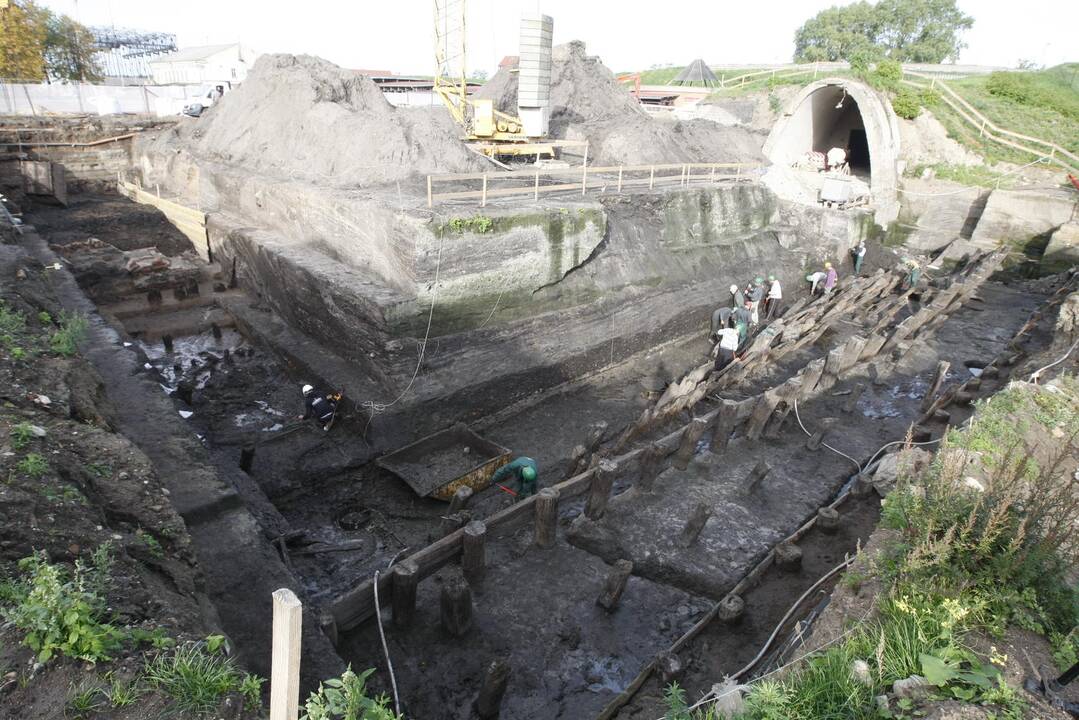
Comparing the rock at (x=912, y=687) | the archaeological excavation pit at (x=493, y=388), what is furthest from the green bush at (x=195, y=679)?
the rock at (x=912, y=687)

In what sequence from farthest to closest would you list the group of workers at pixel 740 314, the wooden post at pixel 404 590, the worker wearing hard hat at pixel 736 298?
the worker wearing hard hat at pixel 736 298 < the group of workers at pixel 740 314 < the wooden post at pixel 404 590

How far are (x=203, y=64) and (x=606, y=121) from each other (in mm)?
40125

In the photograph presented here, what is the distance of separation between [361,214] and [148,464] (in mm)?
6456

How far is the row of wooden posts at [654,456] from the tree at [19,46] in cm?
4024

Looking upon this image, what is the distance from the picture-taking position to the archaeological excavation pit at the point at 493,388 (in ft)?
18.6

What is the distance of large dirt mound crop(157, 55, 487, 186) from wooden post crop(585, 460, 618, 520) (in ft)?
28.9

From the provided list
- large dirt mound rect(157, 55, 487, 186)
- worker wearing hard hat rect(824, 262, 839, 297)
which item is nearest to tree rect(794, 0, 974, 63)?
worker wearing hard hat rect(824, 262, 839, 297)

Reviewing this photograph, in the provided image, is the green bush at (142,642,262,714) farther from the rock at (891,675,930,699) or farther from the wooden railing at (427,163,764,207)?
the wooden railing at (427,163,764,207)

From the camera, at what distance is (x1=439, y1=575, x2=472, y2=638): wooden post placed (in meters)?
5.54

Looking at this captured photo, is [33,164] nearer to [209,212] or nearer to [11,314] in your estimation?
[209,212]

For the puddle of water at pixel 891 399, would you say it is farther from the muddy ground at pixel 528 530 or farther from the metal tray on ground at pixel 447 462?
the metal tray on ground at pixel 447 462

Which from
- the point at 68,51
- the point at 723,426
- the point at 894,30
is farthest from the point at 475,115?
the point at 894,30

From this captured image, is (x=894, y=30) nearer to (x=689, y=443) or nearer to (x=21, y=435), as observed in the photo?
(x=689, y=443)

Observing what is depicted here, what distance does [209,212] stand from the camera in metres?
16.0
